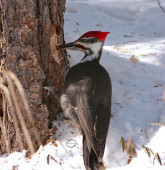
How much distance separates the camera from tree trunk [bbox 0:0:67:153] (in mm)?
2451

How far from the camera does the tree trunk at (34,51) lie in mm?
2451

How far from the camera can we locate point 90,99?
267 cm

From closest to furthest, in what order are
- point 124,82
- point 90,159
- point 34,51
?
point 90,159, point 34,51, point 124,82

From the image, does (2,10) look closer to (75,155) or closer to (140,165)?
(75,155)

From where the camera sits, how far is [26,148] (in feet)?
9.06

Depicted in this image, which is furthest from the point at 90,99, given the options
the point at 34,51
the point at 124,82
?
the point at 124,82

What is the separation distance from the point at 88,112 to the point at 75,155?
0.40m

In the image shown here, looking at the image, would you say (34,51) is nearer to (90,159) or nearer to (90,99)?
(90,99)

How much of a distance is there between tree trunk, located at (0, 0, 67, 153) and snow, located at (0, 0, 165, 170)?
0.83ft

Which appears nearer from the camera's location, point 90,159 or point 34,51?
point 90,159

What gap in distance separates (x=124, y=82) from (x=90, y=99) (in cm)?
81

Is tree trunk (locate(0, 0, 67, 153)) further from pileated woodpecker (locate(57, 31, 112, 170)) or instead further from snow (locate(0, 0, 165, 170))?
snow (locate(0, 0, 165, 170))

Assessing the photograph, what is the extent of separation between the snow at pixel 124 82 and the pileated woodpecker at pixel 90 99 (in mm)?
160

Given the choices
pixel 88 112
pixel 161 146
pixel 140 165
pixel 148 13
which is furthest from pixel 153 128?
pixel 148 13
